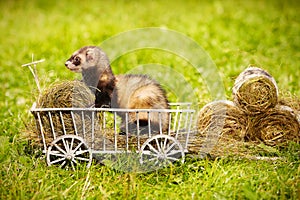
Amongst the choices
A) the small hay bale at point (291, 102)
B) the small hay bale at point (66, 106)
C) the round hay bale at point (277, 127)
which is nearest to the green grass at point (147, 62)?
the small hay bale at point (66, 106)

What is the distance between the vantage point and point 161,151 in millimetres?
4414

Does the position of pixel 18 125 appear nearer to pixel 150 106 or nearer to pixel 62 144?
pixel 62 144

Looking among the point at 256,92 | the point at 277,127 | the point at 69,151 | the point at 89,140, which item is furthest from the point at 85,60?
the point at 277,127

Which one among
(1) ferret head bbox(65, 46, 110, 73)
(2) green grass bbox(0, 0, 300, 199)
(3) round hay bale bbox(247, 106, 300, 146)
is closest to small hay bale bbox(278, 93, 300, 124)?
(3) round hay bale bbox(247, 106, 300, 146)

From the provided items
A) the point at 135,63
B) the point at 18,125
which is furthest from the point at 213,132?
the point at 135,63

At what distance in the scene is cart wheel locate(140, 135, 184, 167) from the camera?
14.4 ft

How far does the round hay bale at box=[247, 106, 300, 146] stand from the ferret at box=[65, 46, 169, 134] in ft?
3.04

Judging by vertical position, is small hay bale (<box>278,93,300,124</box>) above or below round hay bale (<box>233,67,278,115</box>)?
below

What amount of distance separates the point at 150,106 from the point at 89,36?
18.3ft

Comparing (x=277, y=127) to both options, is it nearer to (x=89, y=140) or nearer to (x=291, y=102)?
(x=291, y=102)

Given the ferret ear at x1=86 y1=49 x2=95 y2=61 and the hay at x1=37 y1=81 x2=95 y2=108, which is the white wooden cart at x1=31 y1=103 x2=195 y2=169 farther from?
the ferret ear at x1=86 y1=49 x2=95 y2=61

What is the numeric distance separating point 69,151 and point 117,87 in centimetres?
88

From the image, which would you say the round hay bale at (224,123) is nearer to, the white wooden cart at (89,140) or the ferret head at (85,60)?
the white wooden cart at (89,140)

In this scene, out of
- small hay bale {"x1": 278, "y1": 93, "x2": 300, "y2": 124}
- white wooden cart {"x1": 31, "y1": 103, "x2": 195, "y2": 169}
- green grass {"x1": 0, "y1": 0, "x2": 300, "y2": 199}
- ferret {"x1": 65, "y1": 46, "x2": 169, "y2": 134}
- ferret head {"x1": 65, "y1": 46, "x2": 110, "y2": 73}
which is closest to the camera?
green grass {"x1": 0, "y1": 0, "x2": 300, "y2": 199}
